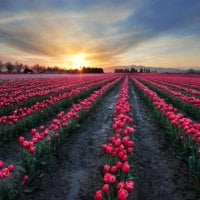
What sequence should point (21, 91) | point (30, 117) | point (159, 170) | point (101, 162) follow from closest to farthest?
point (159, 170) < point (101, 162) < point (30, 117) < point (21, 91)

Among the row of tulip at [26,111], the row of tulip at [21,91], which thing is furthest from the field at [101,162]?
the row of tulip at [21,91]

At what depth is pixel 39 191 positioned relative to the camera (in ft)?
19.0

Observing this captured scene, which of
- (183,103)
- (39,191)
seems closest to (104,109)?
(183,103)

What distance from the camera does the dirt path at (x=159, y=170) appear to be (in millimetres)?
5681

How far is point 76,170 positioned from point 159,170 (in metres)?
1.89

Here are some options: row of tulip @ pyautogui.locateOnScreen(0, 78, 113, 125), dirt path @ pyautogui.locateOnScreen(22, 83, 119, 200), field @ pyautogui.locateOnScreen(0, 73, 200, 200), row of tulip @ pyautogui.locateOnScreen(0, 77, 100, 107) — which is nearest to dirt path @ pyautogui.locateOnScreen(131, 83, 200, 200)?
field @ pyautogui.locateOnScreen(0, 73, 200, 200)

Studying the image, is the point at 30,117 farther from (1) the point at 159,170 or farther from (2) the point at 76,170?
(1) the point at 159,170

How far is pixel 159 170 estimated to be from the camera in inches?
270

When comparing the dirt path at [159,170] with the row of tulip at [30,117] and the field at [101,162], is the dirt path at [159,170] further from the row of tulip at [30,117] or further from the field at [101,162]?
the row of tulip at [30,117]

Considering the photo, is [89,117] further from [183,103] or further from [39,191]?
[39,191]

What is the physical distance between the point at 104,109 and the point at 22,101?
431 centimetres

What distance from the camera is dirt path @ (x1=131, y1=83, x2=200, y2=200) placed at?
568 cm

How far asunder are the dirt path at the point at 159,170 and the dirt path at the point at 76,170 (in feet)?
3.35

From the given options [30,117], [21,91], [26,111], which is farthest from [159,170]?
[21,91]
